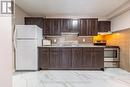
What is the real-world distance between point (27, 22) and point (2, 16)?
5.83 meters

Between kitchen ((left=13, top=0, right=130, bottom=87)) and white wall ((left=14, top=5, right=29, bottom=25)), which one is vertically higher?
white wall ((left=14, top=5, right=29, bottom=25))

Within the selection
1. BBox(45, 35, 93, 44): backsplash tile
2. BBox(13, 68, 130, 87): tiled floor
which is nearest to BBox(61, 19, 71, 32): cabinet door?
BBox(45, 35, 93, 44): backsplash tile

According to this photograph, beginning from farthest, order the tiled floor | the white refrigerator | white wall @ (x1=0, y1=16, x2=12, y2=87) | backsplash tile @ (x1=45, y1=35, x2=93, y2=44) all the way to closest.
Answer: backsplash tile @ (x1=45, y1=35, x2=93, y2=44)
the white refrigerator
the tiled floor
white wall @ (x1=0, y1=16, x2=12, y2=87)

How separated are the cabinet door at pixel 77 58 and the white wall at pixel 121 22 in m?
1.89

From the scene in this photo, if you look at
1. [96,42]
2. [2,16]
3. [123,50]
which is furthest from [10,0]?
[96,42]

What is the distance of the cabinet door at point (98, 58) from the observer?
6.34m

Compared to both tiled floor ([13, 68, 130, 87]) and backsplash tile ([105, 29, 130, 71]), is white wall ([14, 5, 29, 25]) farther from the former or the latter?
backsplash tile ([105, 29, 130, 71])

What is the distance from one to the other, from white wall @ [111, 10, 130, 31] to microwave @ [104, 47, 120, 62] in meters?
0.88

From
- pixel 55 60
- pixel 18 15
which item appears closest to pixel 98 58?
pixel 55 60

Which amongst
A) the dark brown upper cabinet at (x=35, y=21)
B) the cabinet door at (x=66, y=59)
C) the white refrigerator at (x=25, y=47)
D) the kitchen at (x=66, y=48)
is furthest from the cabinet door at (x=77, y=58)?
the dark brown upper cabinet at (x=35, y=21)

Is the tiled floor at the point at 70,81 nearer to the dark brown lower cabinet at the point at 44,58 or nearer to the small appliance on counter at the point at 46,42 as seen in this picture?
the dark brown lower cabinet at the point at 44,58

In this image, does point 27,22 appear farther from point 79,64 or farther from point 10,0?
point 10,0

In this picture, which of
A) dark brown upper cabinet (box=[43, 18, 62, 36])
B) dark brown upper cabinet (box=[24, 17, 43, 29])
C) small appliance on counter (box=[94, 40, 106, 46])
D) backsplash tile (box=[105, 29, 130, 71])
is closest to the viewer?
backsplash tile (box=[105, 29, 130, 71])

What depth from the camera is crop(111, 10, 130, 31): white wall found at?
19.9ft
